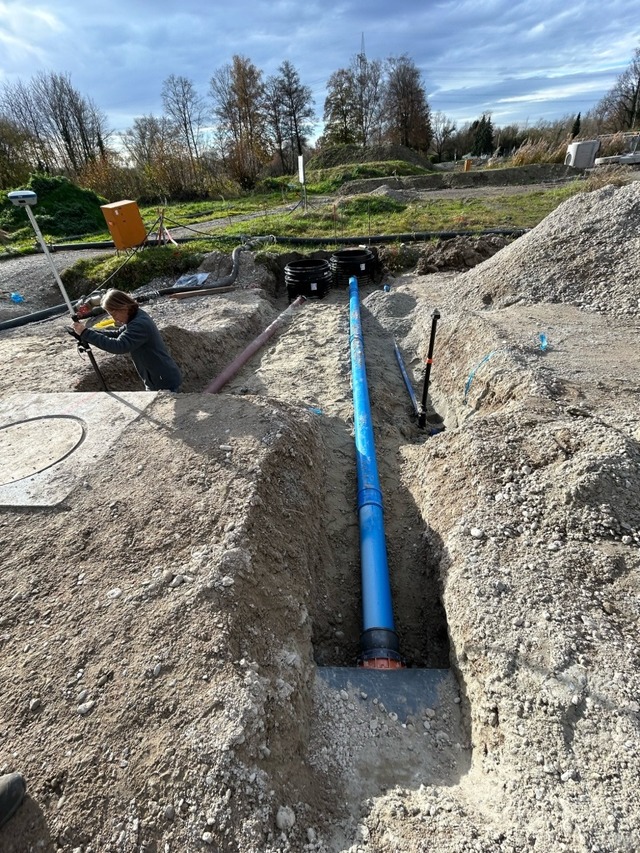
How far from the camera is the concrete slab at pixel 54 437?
3.26 metres

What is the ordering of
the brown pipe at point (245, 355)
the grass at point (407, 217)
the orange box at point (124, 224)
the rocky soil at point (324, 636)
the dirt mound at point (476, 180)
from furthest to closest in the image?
1. the dirt mound at point (476, 180)
2. the grass at point (407, 217)
3. the orange box at point (124, 224)
4. the brown pipe at point (245, 355)
5. the rocky soil at point (324, 636)

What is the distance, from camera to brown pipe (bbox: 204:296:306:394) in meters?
6.14

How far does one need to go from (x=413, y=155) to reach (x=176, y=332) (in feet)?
99.7

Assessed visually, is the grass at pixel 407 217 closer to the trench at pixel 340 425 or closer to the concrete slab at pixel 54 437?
the trench at pixel 340 425

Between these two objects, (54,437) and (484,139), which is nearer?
(54,437)

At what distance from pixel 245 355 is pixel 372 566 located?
4.67 m

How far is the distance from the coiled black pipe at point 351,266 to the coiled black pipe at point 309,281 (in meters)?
0.37

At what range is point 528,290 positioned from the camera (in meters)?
6.87

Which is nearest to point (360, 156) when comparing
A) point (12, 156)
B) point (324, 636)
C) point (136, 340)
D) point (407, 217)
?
point (407, 217)

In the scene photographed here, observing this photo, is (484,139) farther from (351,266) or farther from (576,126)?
(351,266)

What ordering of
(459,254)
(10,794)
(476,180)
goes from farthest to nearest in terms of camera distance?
(476,180) < (459,254) < (10,794)

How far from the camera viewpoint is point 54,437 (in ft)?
12.6

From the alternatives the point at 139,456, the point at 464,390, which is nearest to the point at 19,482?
the point at 139,456

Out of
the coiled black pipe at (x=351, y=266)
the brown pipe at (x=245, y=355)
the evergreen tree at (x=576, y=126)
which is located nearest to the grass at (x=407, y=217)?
the coiled black pipe at (x=351, y=266)
